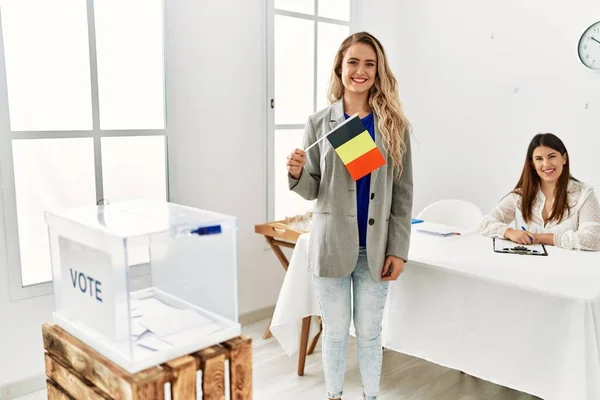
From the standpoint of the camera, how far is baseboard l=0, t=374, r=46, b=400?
8.25ft

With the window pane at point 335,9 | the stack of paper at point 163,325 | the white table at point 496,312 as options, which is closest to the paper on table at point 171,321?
the stack of paper at point 163,325

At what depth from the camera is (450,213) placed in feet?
10.4

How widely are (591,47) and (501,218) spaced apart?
1.13m

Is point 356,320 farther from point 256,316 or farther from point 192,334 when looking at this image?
point 256,316

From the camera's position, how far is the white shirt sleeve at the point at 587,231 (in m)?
2.30

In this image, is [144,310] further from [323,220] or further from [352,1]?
[352,1]

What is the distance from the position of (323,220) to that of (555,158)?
1.11m

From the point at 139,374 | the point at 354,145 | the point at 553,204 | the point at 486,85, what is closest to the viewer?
the point at 139,374

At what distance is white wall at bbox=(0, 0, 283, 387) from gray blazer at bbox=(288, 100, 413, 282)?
3.78ft

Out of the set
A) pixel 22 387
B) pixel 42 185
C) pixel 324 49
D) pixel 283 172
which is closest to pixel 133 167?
pixel 42 185

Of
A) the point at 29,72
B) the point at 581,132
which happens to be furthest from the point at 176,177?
the point at 581,132

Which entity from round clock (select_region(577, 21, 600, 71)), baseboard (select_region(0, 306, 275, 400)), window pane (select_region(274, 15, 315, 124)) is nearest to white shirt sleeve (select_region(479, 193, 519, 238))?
round clock (select_region(577, 21, 600, 71))

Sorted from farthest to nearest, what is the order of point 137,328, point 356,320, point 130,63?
point 130,63 → point 356,320 → point 137,328

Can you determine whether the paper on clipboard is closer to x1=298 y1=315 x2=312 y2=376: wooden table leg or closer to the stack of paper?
x1=298 y1=315 x2=312 y2=376: wooden table leg
